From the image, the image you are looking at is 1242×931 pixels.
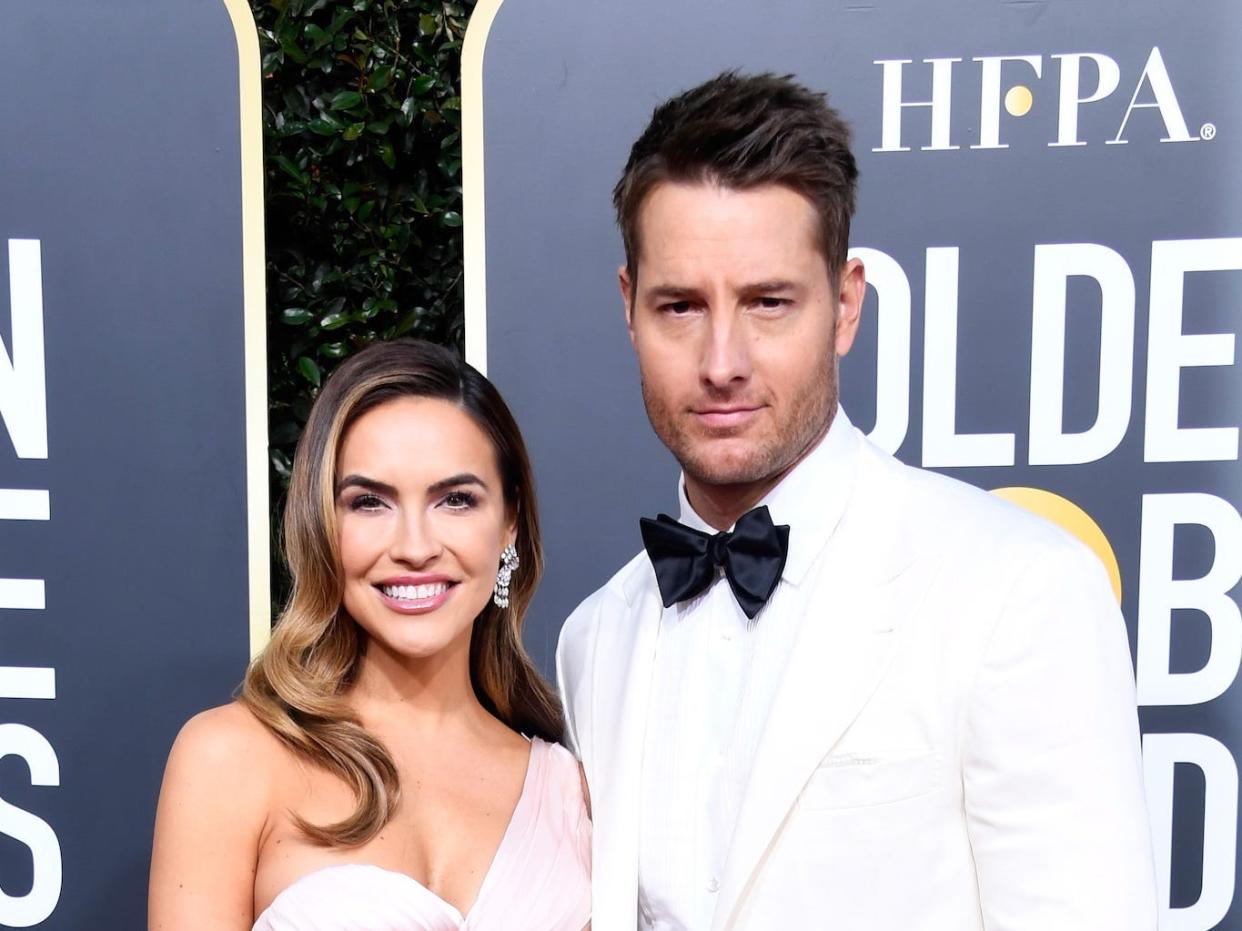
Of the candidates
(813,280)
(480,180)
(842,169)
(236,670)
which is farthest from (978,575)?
(236,670)

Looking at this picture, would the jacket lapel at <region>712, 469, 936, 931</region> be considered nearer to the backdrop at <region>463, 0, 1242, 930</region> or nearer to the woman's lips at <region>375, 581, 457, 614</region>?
the woman's lips at <region>375, 581, 457, 614</region>

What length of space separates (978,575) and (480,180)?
54.6 inches

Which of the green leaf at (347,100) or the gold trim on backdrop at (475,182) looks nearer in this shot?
the gold trim on backdrop at (475,182)

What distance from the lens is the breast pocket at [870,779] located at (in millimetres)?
1404

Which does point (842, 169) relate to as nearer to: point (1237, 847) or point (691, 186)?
point (691, 186)

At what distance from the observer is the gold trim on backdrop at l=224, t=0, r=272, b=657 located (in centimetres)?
236

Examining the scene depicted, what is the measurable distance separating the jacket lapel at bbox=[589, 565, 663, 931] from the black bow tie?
0.31 ft

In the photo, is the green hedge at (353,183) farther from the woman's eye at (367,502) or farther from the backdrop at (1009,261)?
the woman's eye at (367,502)

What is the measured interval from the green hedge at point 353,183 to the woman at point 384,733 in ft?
2.60

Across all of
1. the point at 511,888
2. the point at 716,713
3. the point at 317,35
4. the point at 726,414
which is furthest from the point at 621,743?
the point at 317,35

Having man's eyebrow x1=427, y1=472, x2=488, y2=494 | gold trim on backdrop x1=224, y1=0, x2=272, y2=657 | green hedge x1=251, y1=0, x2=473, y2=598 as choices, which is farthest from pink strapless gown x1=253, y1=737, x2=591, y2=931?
green hedge x1=251, y1=0, x2=473, y2=598

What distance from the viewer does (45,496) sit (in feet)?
7.88

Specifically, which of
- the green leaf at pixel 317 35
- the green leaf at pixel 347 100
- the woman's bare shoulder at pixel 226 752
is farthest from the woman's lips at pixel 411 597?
the green leaf at pixel 317 35

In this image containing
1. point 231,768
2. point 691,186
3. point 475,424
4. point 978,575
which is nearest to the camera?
point 978,575
